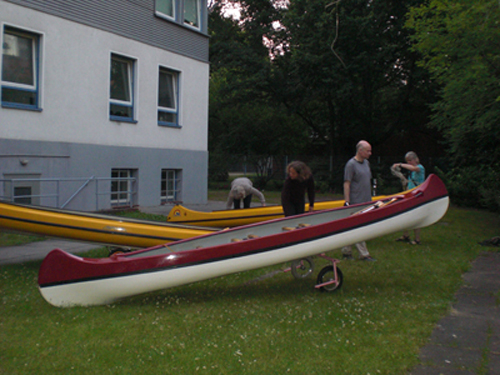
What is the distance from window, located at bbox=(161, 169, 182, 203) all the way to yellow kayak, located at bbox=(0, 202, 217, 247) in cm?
876

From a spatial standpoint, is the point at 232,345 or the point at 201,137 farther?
the point at 201,137

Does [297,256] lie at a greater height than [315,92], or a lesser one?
lesser

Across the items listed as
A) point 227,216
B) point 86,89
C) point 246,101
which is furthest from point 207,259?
point 246,101

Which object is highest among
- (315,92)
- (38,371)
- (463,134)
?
(315,92)

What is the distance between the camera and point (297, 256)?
17.8 ft

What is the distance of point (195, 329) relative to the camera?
461 centimetres

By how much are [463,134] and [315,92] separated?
12147 millimetres

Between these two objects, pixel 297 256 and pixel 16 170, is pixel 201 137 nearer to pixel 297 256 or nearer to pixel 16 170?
pixel 16 170

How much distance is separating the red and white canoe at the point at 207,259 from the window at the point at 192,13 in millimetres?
12490

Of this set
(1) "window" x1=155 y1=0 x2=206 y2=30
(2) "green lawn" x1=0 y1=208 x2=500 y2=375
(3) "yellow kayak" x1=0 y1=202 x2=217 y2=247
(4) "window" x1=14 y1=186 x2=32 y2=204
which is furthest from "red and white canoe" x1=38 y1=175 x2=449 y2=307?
(1) "window" x1=155 y1=0 x2=206 y2=30

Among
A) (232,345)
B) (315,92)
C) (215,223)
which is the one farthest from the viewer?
(315,92)

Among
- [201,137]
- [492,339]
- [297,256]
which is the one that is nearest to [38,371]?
[297,256]

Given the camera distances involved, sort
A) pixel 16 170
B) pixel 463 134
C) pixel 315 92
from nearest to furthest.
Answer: pixel 16 170 < pixel 463 134 < pixel 315 92

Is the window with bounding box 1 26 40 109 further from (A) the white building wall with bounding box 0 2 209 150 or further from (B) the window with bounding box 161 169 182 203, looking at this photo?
(B) the window with bounding box 161 169 182 203
